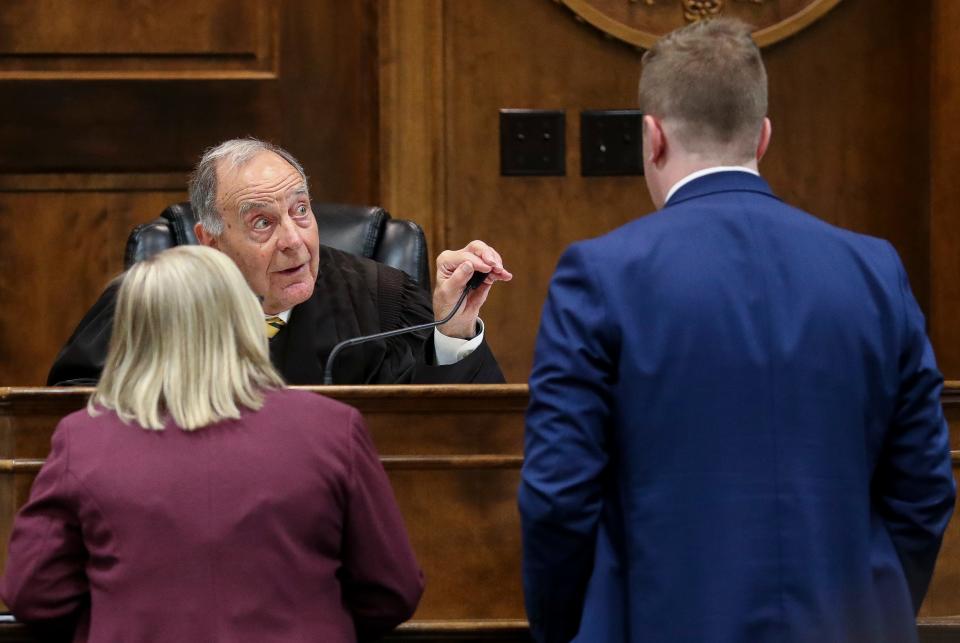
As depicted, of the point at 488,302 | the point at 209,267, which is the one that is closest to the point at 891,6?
the point at 488,302

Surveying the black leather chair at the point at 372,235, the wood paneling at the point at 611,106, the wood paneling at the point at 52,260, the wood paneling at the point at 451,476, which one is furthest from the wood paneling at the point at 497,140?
the wood paneling at the point at 451,476

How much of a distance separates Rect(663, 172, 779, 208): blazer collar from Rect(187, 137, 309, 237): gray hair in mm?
1346

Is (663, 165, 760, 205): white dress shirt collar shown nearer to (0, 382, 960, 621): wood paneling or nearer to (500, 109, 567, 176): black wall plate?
(0, 382, 960, 621): wood paneling

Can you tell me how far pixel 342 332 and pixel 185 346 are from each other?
1.32 meters

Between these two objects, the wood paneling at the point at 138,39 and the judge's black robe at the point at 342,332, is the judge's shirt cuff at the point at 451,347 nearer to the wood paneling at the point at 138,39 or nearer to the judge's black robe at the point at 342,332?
the judge's black robe at the point at 342,332

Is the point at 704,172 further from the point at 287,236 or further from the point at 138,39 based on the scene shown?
the point at 138,39

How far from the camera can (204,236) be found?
9.78 feet

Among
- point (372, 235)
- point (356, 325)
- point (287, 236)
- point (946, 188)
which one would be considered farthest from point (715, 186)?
point (946, 188)

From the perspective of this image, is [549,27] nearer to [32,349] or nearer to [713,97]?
[32,349]

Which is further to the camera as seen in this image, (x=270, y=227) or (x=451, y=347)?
(x=270, y=227)

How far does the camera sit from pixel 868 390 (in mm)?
1639

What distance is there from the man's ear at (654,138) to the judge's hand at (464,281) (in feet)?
2.99

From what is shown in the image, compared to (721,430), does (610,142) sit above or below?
above

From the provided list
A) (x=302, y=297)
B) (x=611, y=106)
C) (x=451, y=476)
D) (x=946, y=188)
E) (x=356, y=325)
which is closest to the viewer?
(x=451, y=476)
